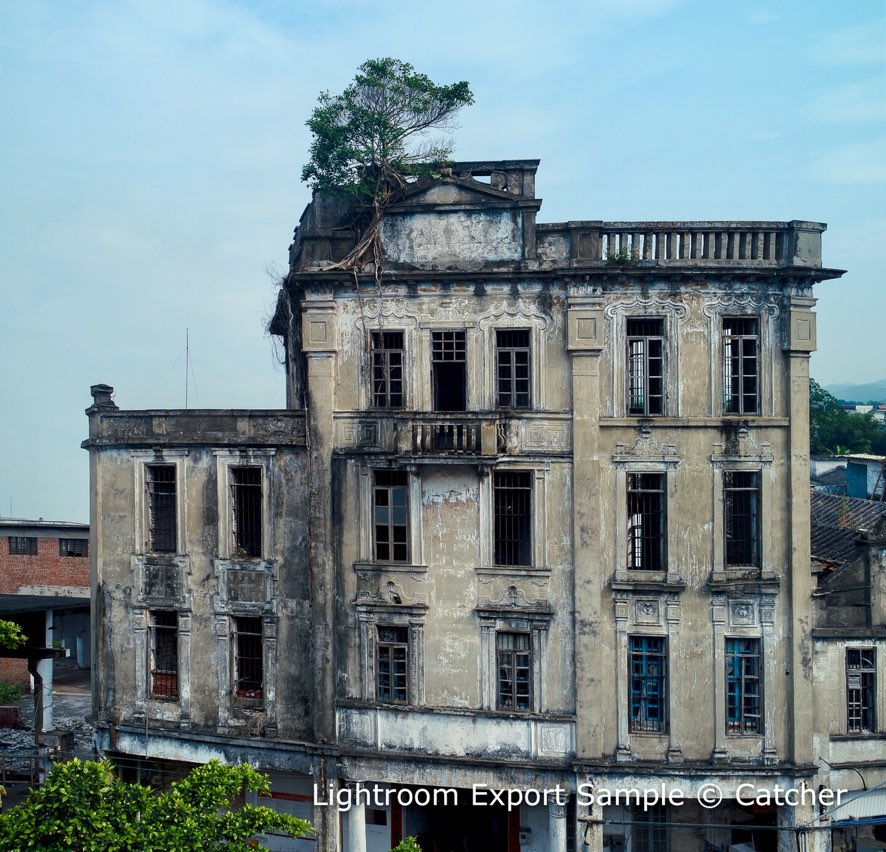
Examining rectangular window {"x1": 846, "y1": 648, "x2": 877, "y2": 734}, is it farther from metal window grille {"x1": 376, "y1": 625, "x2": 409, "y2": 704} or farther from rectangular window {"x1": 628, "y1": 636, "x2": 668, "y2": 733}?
metal window grille {"x1": 376, "y1": 625, "x2": 409, "y2": 704}

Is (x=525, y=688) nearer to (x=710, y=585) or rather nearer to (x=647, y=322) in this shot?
(x=710, y=585)

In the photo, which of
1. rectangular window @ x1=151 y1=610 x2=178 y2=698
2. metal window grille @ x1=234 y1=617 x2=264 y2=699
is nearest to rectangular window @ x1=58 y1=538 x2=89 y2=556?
rectangular window @ x1=151 y1=610 x2=178 y2=698

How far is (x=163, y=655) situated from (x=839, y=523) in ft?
58.4

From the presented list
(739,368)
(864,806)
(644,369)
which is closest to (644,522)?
(644,369)

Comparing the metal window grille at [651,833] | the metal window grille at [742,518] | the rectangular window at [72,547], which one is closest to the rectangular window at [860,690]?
the metal window grille at [742,518]

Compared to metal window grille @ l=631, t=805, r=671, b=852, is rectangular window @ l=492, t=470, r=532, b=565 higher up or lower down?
higher up

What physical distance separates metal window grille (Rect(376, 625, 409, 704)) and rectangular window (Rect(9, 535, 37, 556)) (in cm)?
2261

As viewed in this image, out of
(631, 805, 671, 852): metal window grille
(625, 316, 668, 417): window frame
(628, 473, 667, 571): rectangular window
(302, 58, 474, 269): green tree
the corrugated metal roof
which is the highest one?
(302, 58, 474, 269): green tree

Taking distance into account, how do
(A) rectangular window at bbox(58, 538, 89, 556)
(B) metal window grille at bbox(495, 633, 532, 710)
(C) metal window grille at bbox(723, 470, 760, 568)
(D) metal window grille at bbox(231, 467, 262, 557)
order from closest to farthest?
1. (C) metal window grille at bbox(723, 470, 760, 568)
2. (B) metal window grille at bbox(495, 633, 532, 710)
3. (D) metal window grille at bbox(231, 467, 262, 557)
4. (A) rectangular window at bbox(58, 538, 89, 556)

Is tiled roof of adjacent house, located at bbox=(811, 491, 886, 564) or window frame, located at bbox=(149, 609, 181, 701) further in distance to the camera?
tiled roof of adjacent house, located at bbox=(811, 491, 886, 564)

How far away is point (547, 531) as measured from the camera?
61.7ft

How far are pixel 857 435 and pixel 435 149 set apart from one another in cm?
4312

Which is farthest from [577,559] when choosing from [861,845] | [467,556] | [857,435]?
[857,435]

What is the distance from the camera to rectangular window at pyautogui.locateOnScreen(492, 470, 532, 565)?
62.7 ft
